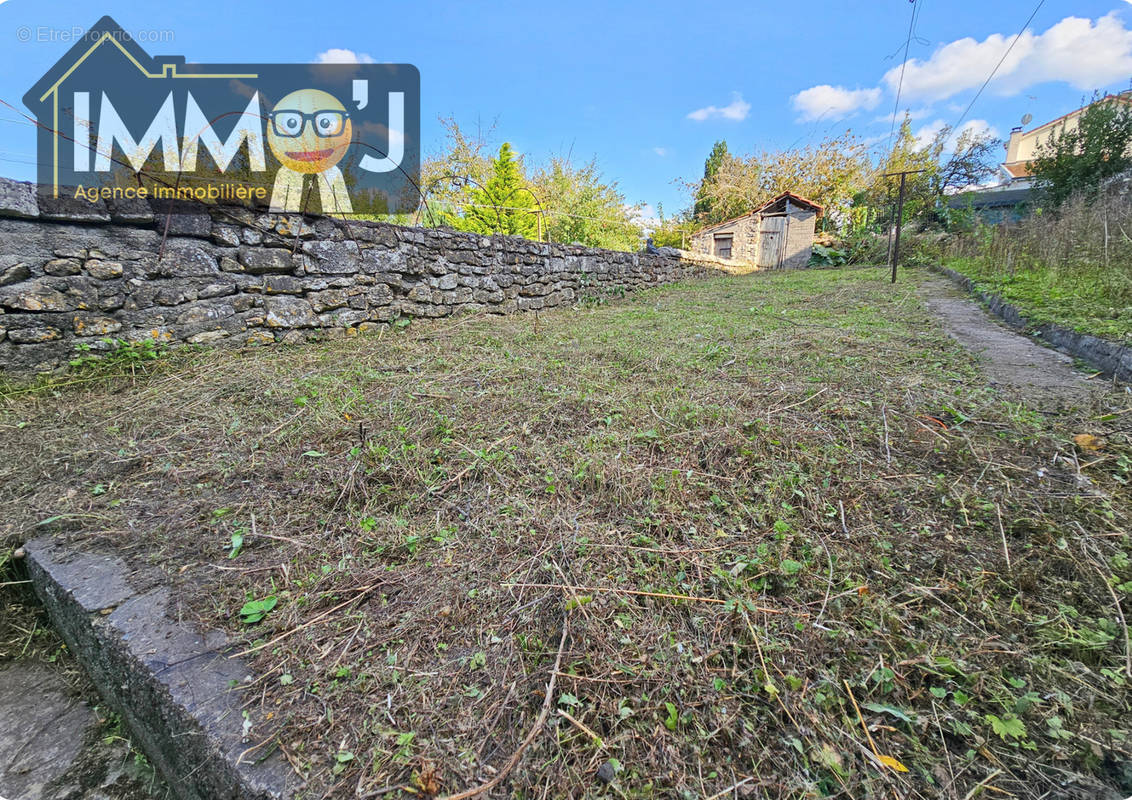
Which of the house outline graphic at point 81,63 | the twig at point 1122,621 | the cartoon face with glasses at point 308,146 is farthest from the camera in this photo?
the cartoon face with glasses at point 308,146

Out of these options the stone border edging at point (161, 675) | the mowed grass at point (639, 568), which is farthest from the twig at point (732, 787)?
the stone border edging at point (161, 675)

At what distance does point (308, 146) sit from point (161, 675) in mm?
4223

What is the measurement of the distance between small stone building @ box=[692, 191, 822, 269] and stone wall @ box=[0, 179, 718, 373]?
12.5 metres

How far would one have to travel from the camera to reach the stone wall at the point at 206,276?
2.31 metres

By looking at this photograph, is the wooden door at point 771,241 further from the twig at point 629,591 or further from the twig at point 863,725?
the twig at point 863,725

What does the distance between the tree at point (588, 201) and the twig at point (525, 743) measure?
1158cm

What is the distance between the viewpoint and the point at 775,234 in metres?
14.9

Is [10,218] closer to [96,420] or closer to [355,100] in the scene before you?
[96,420]

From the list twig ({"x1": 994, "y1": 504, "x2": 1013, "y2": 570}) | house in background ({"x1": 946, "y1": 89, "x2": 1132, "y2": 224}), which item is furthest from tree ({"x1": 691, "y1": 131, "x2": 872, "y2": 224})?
twig ({"x1": 994, "y1": 504, "x2": 1013, "y2": 570})

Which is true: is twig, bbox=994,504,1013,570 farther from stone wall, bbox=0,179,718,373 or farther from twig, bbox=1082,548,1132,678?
stone wall, bbox=0,179,718,373

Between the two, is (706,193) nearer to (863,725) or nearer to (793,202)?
(793,202)

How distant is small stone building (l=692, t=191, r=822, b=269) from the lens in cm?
1467

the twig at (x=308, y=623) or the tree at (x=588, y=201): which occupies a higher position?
the tree at (x=588, y=201)

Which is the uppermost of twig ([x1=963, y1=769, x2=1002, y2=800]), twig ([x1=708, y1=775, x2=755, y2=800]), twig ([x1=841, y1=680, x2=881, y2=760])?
twig ([x1=841, y1=680, x2=881, y2=760])
